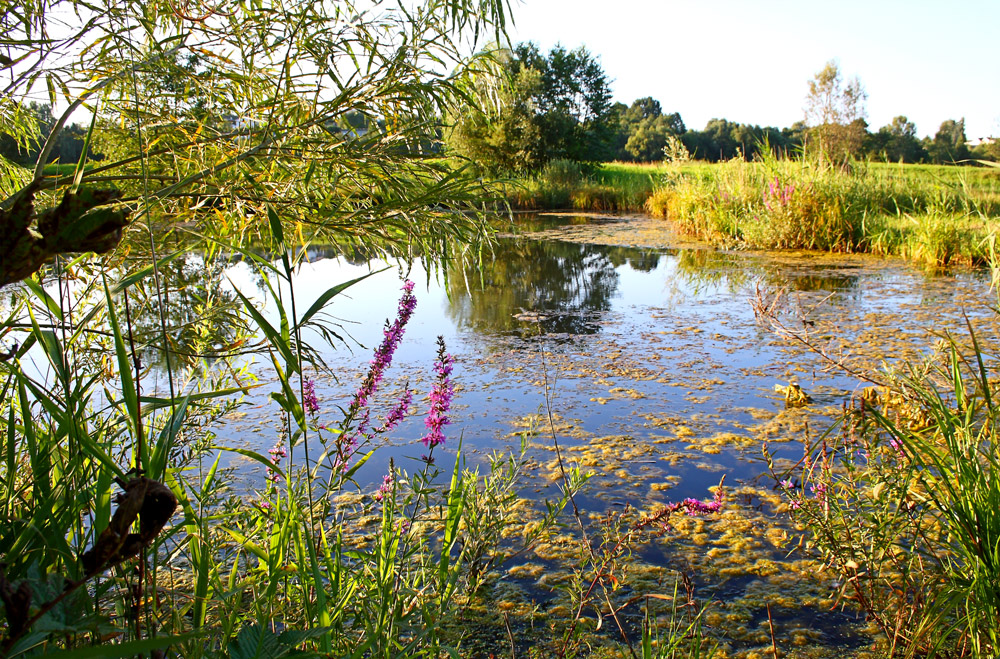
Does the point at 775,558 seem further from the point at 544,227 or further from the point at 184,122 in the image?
the point at 544,227

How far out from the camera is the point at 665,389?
372 cm

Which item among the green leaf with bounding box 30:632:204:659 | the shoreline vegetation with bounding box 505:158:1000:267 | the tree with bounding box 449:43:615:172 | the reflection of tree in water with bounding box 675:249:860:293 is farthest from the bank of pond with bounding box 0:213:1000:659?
the tree with bounding box 449:43:615:172

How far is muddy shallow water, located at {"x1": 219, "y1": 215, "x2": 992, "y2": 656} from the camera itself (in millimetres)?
1960

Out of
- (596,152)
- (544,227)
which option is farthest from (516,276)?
(596,152)

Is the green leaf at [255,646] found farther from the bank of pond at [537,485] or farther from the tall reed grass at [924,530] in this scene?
the tall reed grass at [924,530]

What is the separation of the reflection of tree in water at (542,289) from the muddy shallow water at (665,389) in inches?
1.6

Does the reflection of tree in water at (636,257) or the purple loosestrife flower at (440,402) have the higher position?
the purple loosestrife flower at (440,402)

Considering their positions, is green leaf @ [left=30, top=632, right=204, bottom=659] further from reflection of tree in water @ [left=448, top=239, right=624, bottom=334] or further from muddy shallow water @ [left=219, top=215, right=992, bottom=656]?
reflection of tree in water @ [left=448, top=239, right=624, bottom=334]

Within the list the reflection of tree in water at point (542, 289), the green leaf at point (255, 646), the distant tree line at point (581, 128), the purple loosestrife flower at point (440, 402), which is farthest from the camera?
the distant tree line at point (581, 128)

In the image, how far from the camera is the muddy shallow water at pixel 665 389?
6.43 ft

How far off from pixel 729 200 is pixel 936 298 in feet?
15.3

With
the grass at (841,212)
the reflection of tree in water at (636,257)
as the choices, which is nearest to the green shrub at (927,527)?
the reflection of tree in water at (636,257)

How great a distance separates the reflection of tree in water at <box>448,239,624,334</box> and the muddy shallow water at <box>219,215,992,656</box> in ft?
0.13

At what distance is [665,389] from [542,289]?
3.21m
